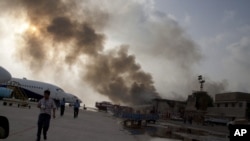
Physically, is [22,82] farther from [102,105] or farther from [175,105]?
[175,105]

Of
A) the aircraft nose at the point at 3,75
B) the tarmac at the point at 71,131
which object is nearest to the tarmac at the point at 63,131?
the tarmac at the point at 71,131

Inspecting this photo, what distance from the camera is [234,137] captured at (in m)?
5.01

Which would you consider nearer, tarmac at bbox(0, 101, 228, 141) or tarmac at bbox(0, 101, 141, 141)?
tarmac at bbox(0, 101, 141, 141)

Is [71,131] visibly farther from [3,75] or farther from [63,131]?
[3,75]

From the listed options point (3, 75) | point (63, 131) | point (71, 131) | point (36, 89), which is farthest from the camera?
point (36, 89)

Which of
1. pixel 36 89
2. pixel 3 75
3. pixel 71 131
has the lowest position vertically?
pixel 71 131

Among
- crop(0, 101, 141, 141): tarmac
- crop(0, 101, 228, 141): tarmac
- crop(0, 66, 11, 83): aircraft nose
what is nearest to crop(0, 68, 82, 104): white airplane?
crop(0, 66, 11, 83): aircraft nose

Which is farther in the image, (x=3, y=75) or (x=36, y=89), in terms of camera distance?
(x=36, y=89)

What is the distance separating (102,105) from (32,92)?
47.1 m

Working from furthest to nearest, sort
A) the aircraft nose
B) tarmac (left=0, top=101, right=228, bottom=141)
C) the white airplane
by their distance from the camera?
1. the white airplane
2. the aircraft nose
3. tarmac (left=0, top=101, right=228, bottom=141)

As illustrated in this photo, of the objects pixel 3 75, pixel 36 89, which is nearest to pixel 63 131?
pixel 3 75

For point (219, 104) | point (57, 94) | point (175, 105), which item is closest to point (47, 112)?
point (57, 94)

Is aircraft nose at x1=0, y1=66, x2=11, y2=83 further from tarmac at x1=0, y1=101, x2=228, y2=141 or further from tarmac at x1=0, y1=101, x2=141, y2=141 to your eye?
tarmac at x1=0, y1=101, x2=141, y2=141

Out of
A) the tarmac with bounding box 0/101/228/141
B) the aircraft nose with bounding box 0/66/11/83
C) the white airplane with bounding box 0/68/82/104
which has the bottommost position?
the tarmac with bounding box 0/101/228/141
